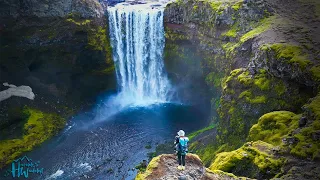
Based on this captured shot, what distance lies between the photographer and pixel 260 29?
3550cm

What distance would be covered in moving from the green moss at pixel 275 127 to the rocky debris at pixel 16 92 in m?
33.7

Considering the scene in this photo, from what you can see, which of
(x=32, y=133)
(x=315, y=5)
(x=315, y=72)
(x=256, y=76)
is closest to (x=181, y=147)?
(x=315, y=72)

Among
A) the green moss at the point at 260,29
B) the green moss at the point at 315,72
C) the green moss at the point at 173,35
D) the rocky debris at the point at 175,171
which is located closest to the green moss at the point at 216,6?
the green moss at the point at 260,29

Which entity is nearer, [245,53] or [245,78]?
[245,78]

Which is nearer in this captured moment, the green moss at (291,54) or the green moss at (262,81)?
the green moss at (291,54)

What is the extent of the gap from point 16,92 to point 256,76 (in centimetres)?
3309

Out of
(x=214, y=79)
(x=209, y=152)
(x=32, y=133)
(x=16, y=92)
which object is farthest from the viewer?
(x=16, y=92)

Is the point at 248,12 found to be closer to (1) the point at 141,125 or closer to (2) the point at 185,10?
(2) the point at 185,10

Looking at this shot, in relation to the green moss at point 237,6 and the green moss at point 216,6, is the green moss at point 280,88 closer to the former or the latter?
the green moss at point 237,6

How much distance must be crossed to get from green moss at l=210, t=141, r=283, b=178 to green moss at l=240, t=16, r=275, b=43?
53.7 feet

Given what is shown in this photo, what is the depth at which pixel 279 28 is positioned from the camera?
34.2 m

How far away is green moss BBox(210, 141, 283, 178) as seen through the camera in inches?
734

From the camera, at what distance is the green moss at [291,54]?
25203 millimetres

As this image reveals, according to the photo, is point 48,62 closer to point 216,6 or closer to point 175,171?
point 216,6
